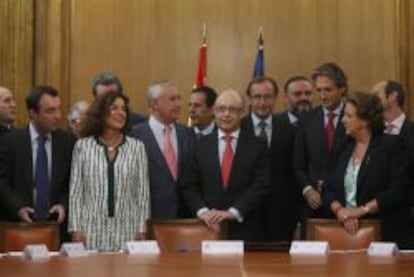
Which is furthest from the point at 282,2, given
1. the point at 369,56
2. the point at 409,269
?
the point at 409,269

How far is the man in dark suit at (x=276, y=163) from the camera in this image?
5914 mm

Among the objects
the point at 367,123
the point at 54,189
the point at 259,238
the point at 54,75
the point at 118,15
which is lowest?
the point at 259,238

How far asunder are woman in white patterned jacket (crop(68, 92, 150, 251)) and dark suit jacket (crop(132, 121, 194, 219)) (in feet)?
1.25

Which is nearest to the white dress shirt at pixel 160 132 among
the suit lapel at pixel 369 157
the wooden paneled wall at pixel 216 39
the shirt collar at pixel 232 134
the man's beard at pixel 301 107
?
the shirt collar at pixel 232 134

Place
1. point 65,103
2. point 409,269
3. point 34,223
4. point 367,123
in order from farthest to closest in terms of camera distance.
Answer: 1. point 65,103
2. point 367,123
3. point 34,223
4. point 409,269

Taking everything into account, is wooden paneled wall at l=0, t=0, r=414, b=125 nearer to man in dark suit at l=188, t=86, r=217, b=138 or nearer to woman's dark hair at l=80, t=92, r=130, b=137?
man in dark suit at l=188, t=86, r=217, b=138

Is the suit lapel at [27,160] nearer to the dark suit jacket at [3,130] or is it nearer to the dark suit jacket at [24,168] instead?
the dark suit jacket at [24,168]

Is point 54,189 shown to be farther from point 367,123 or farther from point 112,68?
point 112,68

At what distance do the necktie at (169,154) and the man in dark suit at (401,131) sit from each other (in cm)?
141

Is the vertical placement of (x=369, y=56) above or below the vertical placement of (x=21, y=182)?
above

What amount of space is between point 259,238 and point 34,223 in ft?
5.05

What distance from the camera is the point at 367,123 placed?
17.4ft

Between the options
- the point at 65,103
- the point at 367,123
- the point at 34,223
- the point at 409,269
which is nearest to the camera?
the point at 409,269

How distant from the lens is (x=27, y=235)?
4754mm
